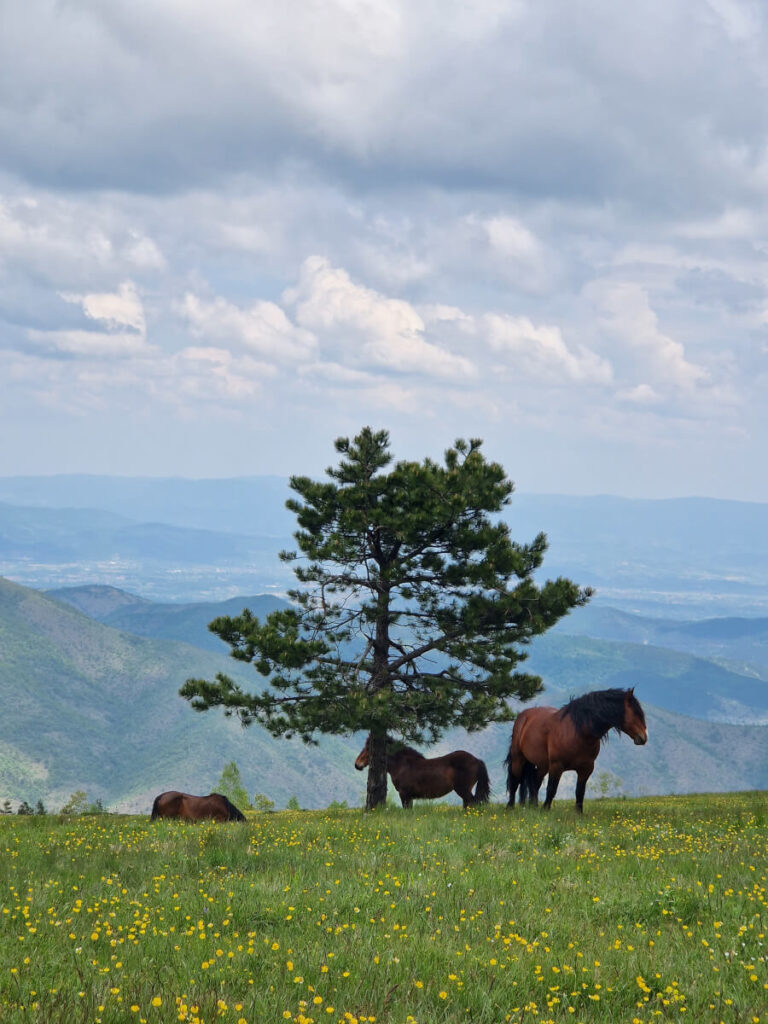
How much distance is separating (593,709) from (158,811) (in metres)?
13.2

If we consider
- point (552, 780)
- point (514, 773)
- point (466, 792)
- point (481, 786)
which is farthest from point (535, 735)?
point (466, 792)

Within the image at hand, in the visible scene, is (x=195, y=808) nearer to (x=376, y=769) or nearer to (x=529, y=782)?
(x=376, y=769)

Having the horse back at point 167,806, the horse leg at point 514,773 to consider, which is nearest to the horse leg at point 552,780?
the horse leg at point 514,773

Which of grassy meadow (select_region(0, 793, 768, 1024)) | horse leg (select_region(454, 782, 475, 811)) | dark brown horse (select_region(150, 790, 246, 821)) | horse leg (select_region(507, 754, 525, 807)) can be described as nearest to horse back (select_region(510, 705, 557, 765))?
horse leg (select_region(507, 754, 525, 807))

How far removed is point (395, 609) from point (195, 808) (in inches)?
374

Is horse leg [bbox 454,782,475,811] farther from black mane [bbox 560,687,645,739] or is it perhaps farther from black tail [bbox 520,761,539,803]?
black mane [bbox 560,687,645,739]

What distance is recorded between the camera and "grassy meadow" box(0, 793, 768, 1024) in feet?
20.3

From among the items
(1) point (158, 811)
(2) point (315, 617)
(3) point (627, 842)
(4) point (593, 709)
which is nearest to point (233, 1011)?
(3) point (627, 842)

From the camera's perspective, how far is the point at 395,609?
29.1 meters

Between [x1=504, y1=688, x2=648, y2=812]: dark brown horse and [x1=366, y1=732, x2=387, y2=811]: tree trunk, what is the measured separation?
20.3ft

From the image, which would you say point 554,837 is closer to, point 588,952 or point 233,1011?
point 588,952

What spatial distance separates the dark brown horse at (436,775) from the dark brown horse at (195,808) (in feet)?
14.2

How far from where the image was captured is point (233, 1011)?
5.83 metres

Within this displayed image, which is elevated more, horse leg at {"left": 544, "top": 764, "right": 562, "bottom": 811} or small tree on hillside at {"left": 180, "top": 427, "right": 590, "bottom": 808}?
small tree on hillside at {"left": 180, "top": 427, "right": 590, "bottom": 808}
